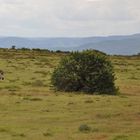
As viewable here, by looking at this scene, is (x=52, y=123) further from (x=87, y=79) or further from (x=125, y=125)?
(x=87, y=79)

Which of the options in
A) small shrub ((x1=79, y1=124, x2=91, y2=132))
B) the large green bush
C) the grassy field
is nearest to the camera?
the grassy field

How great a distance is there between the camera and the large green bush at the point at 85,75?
34312 mm

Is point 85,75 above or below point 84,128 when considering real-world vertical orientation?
above

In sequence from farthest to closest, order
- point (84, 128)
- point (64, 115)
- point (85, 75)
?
point (85, 75) < point (64, 115) < point (84, 128)

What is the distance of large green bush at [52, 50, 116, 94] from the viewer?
1351 inches

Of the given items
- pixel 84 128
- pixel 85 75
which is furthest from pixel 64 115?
pixel 85 75

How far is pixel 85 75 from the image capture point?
3497 centimetres

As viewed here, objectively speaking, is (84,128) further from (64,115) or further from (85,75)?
(85,75)

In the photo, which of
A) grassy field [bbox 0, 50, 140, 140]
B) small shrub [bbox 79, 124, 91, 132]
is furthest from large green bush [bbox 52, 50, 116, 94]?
small shrub [bbox 79, 124, 91, 132]

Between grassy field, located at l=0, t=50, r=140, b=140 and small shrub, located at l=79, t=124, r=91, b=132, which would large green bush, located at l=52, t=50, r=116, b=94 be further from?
small shrub, located at l=79, t=124, r=91, b=132

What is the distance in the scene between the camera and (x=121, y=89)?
124ft

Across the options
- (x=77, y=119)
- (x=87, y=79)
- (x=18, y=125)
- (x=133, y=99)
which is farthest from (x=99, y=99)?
(x=18, y=125)

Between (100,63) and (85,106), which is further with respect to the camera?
(100,63)

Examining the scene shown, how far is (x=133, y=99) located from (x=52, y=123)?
10191 mm
